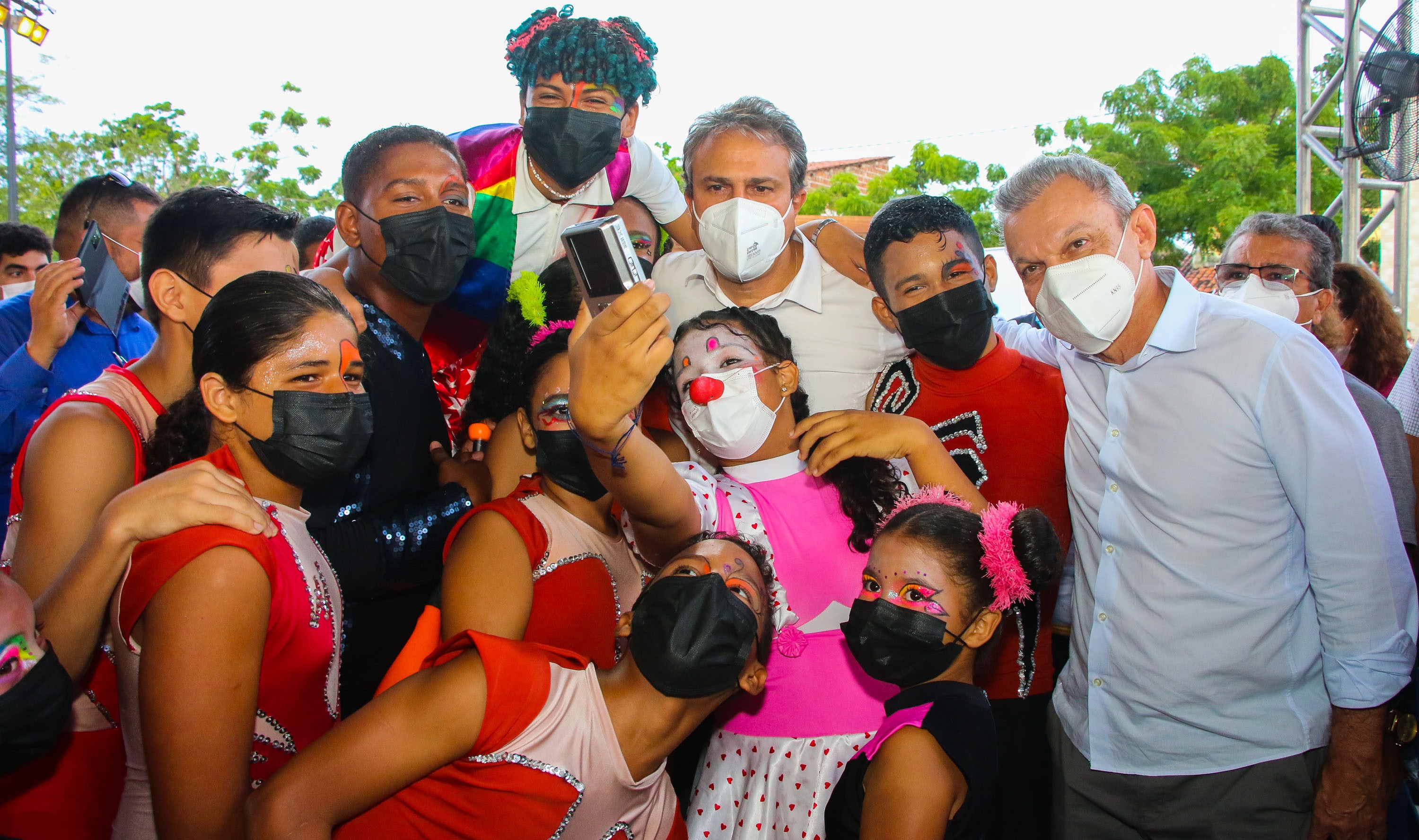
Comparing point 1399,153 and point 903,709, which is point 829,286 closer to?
point 903,709

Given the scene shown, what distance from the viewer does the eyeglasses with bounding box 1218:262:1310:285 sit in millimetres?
4012

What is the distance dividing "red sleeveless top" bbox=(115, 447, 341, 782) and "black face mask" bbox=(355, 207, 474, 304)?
1.05 metres

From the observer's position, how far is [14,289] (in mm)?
4664

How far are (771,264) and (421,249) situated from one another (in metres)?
1.15

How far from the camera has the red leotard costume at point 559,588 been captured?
2332mm

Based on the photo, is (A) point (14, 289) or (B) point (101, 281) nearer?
(B) point (101, 281)

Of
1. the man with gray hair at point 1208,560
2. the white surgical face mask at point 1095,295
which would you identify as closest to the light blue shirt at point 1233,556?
the man with gray hair at point 1208,560

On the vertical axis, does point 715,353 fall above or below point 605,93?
below

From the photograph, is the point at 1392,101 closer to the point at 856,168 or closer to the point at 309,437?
the point at 309,437

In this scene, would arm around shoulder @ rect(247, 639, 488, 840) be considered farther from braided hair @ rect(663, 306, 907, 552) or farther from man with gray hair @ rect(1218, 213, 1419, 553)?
man with gray hair @ rect(1218, 213, 1419, 553)

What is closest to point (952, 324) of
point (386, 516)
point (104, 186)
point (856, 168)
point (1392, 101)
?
point (386, 516)

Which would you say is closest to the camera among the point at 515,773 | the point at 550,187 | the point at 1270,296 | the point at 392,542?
the point at 515,773

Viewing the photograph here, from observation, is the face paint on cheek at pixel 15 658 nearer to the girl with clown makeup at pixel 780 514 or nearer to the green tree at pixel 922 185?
the girl with clown makeup at pixel 780 514

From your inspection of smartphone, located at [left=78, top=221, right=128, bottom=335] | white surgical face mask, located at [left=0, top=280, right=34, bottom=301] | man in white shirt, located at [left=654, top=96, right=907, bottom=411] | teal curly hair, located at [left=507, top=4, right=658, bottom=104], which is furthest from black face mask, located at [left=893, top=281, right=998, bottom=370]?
white surgical face mask, located at [left=0, top=280, right=34, bottom=301]
